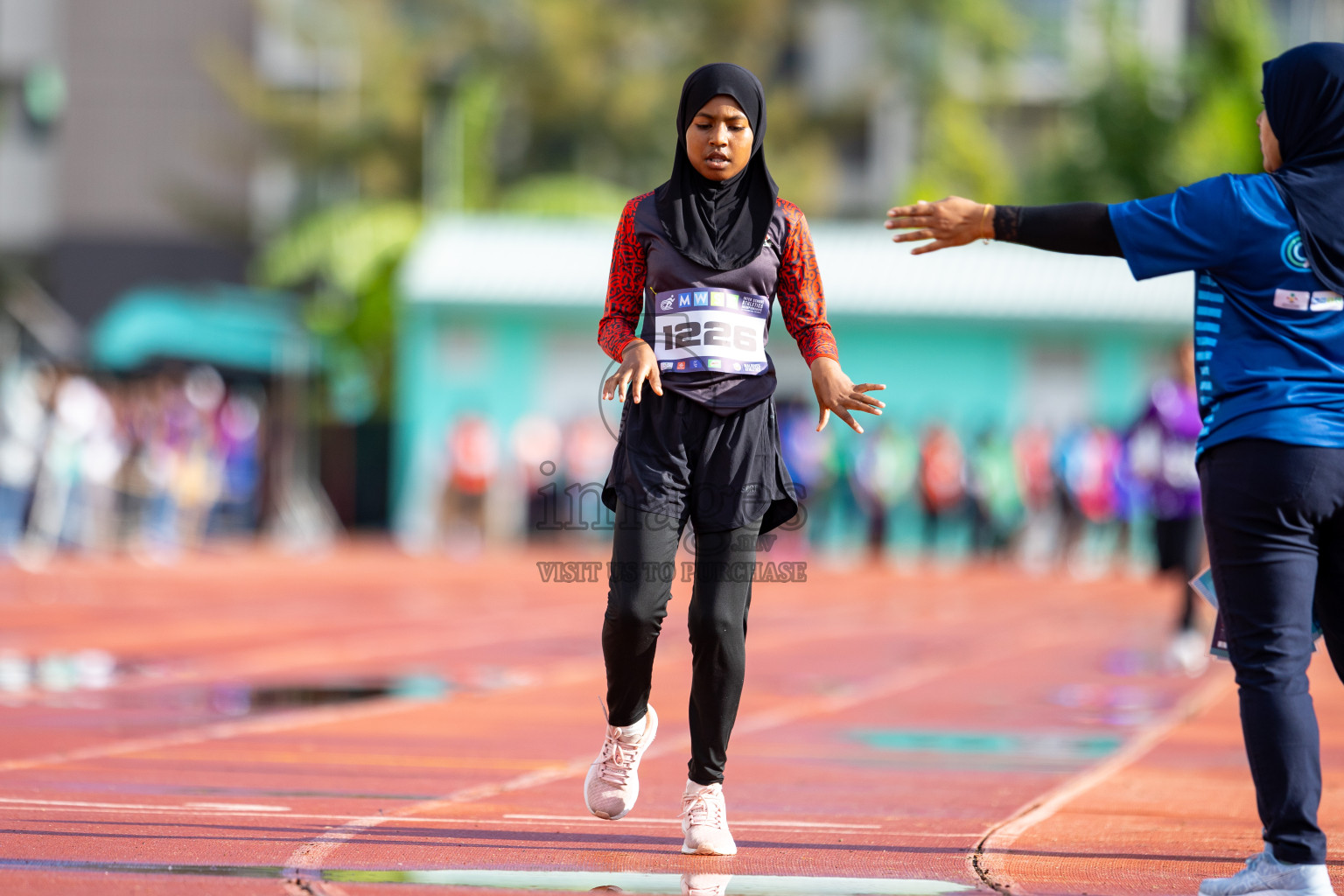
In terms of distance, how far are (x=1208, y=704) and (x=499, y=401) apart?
1777 cm

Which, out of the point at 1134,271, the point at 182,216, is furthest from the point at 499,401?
the point at 1134,271

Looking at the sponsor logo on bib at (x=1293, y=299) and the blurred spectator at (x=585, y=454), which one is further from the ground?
the sponsor logo on bib at (x=1293, y=299)

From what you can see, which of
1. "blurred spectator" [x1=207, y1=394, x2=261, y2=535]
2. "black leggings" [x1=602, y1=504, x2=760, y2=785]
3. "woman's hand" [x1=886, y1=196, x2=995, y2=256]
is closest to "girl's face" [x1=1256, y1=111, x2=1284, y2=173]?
"woman's hand" [x1=886, y1=196, x2=995, y2=256]

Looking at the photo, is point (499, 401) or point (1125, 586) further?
point (499, 401)

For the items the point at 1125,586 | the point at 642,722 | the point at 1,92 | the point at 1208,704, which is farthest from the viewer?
the point at 1,92

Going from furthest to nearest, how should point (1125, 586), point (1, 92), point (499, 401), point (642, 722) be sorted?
point (1, 92), point (499, 401), point (1125, 586), point (642, 722)

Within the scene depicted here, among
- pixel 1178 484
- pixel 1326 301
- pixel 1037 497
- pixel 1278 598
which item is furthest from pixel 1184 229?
pixel 1037 497

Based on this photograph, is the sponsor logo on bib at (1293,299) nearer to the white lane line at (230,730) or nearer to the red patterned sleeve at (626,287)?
the red patterned sleeve at (626,287)

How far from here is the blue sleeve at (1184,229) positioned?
12.7 ft

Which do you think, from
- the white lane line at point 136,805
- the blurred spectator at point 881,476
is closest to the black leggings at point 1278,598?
the white lane line at point 136,805

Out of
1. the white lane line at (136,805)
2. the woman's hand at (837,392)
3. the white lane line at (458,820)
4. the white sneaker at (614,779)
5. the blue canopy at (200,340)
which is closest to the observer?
the woman's hand at (837,392)

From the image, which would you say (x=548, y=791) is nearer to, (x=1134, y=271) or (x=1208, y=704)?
(x=1134, y=271)

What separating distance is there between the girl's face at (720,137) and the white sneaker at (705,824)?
1544 millimetres

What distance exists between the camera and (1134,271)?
3936mm
